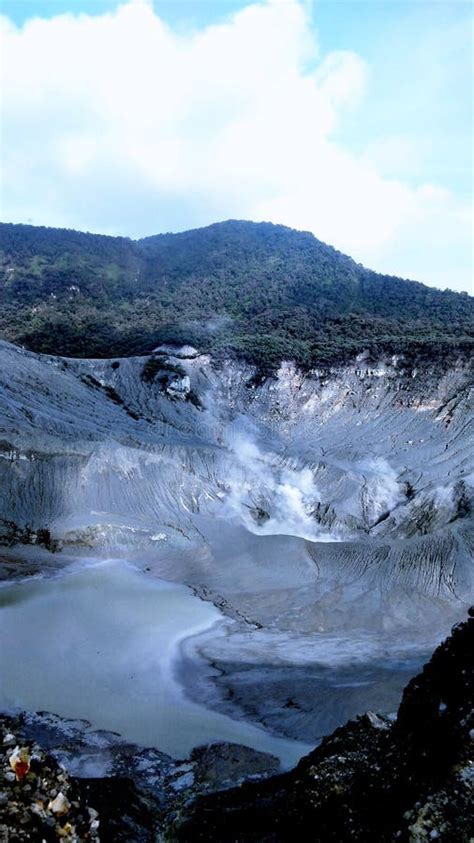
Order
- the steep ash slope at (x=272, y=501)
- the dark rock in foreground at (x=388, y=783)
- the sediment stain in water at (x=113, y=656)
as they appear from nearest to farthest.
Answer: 1. the dark rock in foreground at (x=388, y=783)
2. the sediment stain in water at (x=113, y=656)
3. the steep ash slope at (x=272, y=501)

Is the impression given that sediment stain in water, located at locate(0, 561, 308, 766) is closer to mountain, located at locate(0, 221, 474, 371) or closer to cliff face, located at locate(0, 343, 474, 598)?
cliff face, located at locate(0, 343, 474, 598)

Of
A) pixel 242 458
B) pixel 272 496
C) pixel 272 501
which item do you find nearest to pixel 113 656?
pixel 272 501

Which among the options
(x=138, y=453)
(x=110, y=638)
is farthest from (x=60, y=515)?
(x=110, y=638)

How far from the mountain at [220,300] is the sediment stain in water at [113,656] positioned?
93.8ft

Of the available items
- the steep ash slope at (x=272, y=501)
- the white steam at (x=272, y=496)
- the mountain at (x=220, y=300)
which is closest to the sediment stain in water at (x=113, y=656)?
the steep ash slope at (x=272, y=501)

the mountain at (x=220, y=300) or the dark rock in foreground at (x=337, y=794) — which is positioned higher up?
the mountain at (x=220, y=300)

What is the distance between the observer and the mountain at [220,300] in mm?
51969

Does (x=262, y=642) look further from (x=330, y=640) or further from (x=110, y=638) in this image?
(x=110, y=638)

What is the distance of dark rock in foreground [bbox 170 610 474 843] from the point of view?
585 centimetres

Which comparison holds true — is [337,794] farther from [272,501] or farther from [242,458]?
[242,458]

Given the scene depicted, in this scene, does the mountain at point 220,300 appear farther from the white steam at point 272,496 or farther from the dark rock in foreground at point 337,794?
the dark rock in foreground at point 337,794

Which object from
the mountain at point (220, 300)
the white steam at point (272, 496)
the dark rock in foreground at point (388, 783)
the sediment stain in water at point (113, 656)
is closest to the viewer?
the dark rock in foreground at point (388, 783)

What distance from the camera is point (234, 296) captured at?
73688mm

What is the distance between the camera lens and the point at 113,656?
17.9 m
